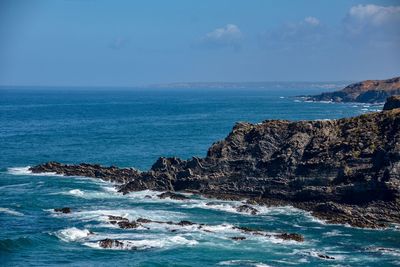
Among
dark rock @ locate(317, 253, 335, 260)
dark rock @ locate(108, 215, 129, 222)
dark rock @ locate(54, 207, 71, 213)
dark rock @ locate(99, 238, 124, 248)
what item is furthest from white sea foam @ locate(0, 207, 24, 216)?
dark rock @ locate(317, 253, 335, 260)

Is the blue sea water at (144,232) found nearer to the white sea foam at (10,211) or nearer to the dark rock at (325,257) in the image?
the white sea foam at (10,211)

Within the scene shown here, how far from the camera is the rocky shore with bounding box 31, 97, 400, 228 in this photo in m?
63.9

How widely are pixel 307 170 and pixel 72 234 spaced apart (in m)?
29.1

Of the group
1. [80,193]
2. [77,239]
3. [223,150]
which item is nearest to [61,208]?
[80,193]

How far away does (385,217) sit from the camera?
6144 centimetres

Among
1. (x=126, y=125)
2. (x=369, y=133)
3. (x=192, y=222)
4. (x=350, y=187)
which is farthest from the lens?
(x=126, y=125)

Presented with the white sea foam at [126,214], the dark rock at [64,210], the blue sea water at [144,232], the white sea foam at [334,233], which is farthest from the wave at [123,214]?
the white sea foam at [334,233]

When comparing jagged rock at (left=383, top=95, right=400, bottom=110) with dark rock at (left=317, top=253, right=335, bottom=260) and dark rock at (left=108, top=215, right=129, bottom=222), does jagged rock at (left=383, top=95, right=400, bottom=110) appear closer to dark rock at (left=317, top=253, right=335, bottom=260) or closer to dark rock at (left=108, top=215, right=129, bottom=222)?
dark rock at (left=317, top=253, right=335, bottom=260)

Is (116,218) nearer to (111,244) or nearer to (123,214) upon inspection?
(123,214)

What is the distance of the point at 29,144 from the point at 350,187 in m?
77.1

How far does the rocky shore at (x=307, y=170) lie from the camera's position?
210 feet

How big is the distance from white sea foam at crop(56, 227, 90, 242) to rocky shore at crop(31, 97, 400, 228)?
18.2 meters

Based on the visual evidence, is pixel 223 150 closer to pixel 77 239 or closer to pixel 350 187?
pixel 350 187

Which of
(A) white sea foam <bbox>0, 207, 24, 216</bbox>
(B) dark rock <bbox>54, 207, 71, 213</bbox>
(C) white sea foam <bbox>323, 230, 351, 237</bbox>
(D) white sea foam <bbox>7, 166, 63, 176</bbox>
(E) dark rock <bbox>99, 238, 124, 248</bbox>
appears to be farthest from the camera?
(D) white sea foam <bbox>7, 166, 63, 176</bbox>
